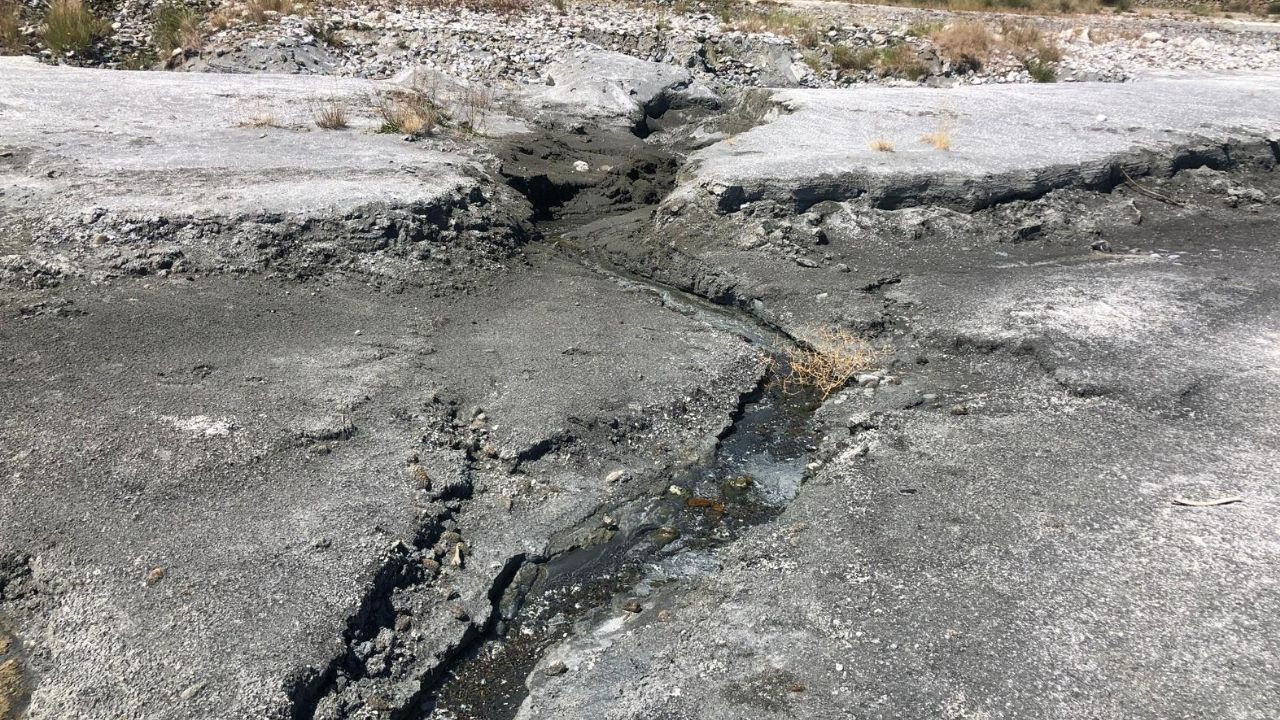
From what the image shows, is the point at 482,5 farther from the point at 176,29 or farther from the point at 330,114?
the point at 330,114

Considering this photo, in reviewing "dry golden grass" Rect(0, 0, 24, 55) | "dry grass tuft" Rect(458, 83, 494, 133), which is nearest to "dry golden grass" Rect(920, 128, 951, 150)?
"dry grass tuft" Rect(458, 83, 494, 133)

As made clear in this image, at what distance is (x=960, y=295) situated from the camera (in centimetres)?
566

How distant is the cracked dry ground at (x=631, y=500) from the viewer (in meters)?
2.82

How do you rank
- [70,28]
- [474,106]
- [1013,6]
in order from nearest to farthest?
[474,106] → [70,28] → [1013,6]

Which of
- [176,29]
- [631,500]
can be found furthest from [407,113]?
[176,29]

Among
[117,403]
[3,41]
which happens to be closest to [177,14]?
[3,41]

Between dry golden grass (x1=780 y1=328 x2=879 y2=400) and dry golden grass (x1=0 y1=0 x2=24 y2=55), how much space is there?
11.4m

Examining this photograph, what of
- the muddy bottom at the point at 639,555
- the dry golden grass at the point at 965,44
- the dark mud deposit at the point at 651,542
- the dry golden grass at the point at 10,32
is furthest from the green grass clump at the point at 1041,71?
the dry golden grass at the point at 10,32

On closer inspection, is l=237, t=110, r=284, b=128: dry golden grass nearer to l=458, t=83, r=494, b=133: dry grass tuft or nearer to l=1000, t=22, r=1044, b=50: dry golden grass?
l=458, t=83, r=494, b=133: dry grass tuft

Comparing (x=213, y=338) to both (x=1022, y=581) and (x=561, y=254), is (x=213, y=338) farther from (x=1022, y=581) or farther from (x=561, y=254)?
(x=1022, y=581)

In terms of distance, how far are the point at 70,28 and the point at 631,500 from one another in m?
12.0

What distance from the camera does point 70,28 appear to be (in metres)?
11.4

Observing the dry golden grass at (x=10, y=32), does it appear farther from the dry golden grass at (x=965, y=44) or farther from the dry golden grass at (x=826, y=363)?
the dry golden grass at (x=965, y=44)

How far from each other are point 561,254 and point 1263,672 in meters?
5.14
